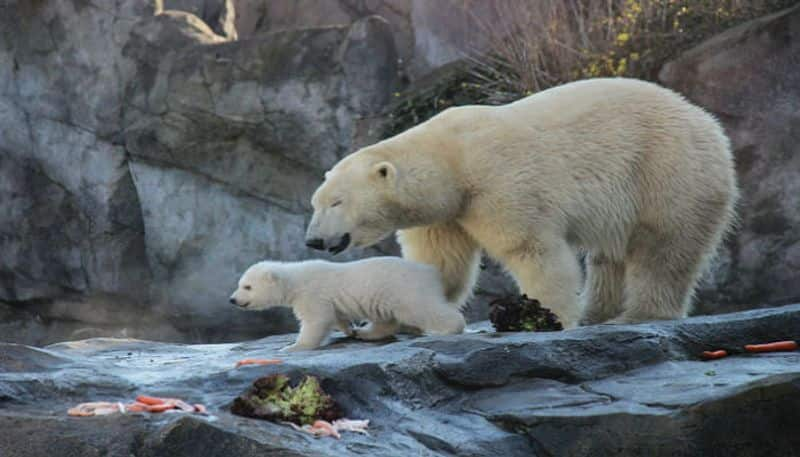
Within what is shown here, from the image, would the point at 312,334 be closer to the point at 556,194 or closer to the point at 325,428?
the point at 556,194

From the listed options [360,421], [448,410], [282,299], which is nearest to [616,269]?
[282,299]

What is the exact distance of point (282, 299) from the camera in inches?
248

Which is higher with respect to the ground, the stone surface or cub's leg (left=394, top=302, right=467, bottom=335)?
the stone surface

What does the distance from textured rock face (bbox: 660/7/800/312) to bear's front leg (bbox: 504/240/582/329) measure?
4008 millimetres

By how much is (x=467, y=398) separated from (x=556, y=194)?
1.88 meters

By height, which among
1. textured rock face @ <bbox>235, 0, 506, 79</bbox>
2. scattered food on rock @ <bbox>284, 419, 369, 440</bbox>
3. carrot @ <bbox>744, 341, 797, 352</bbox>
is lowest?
scattered food on rock @ <bbox>284, 419, 369, 440</bbox>

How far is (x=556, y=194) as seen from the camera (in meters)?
6.41

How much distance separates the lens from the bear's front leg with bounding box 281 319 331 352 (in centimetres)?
610

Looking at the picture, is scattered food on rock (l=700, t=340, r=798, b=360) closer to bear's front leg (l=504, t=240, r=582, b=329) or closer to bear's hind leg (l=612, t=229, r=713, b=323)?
bear's front leg (l=504, t=240, r=582, b=329)

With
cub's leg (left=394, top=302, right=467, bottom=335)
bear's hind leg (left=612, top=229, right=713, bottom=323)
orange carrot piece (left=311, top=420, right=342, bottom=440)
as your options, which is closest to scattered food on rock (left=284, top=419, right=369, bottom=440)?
orange carrot piece (left=311, top=420, right=342, bottom=440)

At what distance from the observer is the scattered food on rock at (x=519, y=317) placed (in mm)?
5898

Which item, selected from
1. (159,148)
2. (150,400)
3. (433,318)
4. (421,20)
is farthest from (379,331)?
(421,20)

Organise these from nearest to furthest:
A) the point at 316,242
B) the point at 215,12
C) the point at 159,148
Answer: the point at 316,242
the point at 159,148
the point at 215,12

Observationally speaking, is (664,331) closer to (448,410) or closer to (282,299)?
(448,410)
